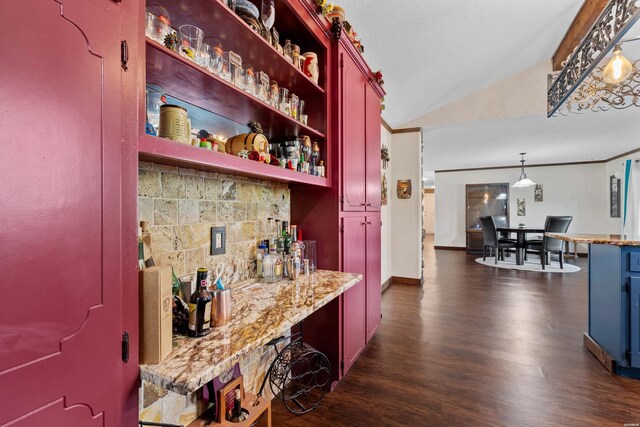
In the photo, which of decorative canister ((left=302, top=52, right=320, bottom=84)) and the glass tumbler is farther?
the glass tumbler

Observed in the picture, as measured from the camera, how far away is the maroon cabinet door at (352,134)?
196cm

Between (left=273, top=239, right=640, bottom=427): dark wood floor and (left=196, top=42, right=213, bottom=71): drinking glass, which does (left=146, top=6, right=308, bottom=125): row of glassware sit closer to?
(left=196, top=42, right=213, bottom=71): drinking glass

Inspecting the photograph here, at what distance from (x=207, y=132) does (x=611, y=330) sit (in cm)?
312

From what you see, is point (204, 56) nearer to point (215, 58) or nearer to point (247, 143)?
point (215, 58)

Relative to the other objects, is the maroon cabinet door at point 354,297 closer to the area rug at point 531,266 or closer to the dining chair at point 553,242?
the area rug at point 531,266

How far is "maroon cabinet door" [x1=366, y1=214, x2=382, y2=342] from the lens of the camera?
7.94 ft

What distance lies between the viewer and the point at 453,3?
2.28m

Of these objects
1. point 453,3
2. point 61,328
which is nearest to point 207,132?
point 61,328

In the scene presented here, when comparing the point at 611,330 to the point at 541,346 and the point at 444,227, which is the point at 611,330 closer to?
the point at 541,346

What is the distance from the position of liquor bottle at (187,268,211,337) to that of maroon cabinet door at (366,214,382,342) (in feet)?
5.18

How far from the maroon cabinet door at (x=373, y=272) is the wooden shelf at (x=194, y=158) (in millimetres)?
1088

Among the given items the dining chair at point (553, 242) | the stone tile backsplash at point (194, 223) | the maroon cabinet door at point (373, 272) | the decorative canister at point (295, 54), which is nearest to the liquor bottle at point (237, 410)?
the stone tile backsplash at point (194, 223)

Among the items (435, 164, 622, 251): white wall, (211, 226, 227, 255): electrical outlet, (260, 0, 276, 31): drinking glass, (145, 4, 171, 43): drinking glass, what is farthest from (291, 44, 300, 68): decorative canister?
(435, 164, 622, 251): white wall

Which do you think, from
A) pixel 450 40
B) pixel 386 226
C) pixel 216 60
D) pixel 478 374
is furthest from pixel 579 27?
pixel 216 60
